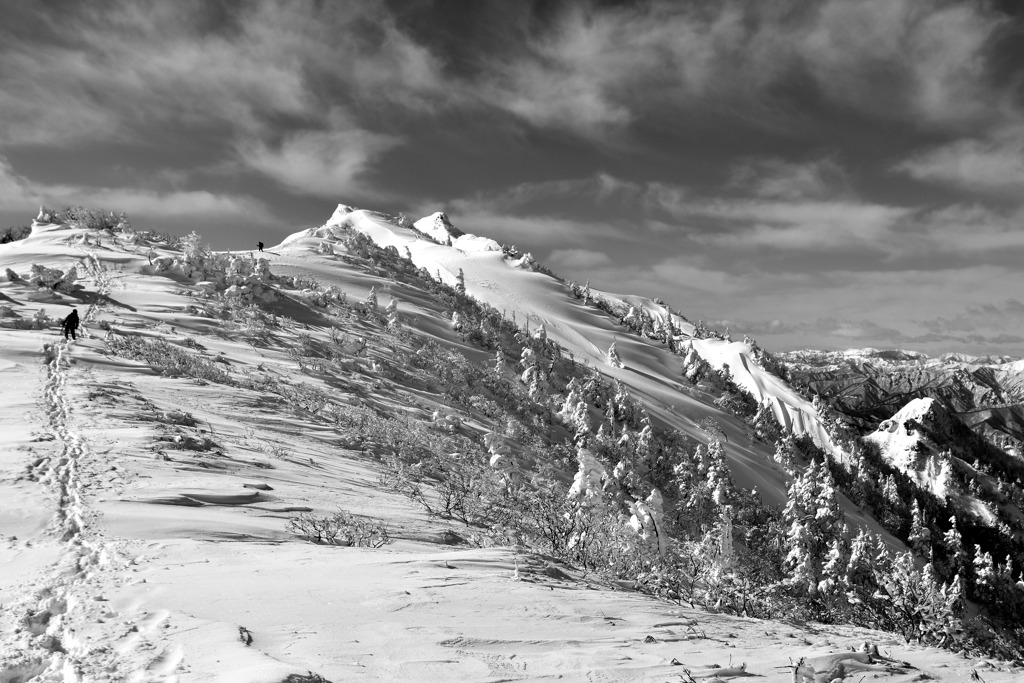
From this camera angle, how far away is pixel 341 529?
31.7ft

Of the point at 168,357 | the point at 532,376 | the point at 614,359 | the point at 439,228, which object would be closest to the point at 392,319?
the point at 532,376

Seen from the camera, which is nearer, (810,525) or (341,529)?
(341,529)

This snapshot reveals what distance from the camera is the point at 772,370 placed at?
138 meters

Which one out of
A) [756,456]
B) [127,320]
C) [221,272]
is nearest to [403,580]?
[127,320]

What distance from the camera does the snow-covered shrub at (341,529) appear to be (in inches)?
363

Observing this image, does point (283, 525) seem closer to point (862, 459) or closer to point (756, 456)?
point (756, 456)

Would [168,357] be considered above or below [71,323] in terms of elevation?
below

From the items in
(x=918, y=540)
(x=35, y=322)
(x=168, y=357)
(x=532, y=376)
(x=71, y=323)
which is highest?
(x=532, y=376)

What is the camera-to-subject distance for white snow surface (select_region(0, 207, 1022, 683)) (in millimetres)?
5320

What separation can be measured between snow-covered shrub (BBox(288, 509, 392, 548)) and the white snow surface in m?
0.31

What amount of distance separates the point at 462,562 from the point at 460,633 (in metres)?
2.28

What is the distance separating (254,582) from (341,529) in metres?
2.68

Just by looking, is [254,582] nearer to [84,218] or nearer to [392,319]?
[392,319]

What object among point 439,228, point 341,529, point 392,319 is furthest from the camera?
point 439,228
